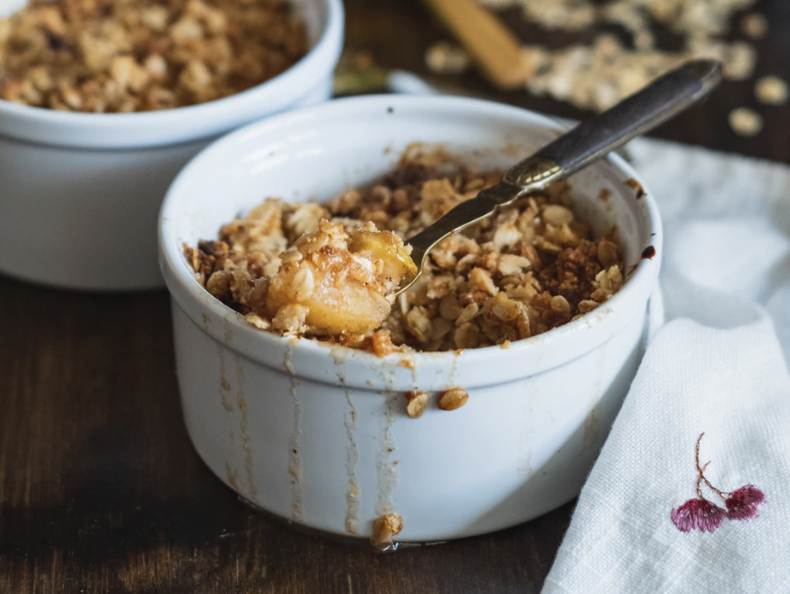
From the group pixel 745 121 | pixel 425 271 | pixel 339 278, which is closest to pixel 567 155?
pixel 425 271

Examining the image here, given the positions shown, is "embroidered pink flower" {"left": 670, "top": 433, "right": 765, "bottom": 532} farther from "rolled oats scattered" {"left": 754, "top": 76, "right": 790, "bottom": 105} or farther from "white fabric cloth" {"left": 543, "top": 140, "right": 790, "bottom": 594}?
"rolled oats scattered" {"left": 754, "top": 76, "right": 790, "bottom": 105}

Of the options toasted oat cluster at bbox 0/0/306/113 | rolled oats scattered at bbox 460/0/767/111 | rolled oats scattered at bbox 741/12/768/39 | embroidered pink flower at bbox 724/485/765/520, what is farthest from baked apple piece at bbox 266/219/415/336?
rolled oats scattered at bbox 741/12/768/39

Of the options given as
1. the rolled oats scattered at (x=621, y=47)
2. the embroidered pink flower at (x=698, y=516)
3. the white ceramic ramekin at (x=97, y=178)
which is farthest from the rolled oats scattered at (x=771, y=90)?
the embroidered pink flower at (x=698, y=516)

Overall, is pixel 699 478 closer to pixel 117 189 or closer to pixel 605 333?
pixel 605 333

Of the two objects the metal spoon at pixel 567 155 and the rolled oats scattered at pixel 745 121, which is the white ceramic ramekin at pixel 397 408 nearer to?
the metal spoon at pixel 567 155

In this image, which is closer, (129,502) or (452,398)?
(452,398)

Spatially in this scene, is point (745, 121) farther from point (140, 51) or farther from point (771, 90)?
point (140, 51)
